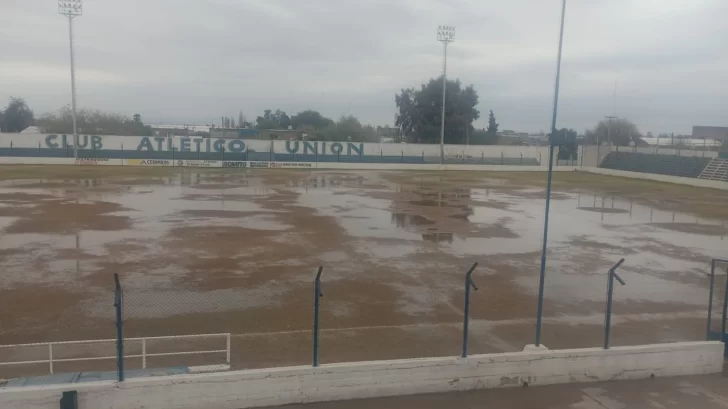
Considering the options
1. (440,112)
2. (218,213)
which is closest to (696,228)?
(218,213)

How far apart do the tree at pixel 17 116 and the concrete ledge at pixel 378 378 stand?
11353 centimetres

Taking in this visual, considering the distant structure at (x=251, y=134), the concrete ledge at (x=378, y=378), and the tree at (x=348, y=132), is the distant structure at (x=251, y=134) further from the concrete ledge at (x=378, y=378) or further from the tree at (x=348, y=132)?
the concrete ledge at (x=378, y=378)

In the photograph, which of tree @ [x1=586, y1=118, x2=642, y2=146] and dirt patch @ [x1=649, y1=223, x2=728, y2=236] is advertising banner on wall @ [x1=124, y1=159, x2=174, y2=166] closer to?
dirt patch @ [x1=649, y1=223, x2=728, y2=236]

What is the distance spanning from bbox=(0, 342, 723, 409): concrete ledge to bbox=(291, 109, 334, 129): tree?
4205 inches

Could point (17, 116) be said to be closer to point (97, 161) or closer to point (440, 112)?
point (97, 161)

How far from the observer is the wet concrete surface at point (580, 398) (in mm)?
7844

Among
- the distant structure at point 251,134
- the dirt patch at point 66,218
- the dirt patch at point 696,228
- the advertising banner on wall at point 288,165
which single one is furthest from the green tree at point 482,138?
the dirt patch at point 66,218

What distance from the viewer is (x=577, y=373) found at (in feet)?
28.5

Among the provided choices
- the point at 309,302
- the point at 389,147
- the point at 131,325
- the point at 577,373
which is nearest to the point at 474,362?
the point at 577,373

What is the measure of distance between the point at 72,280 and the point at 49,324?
10.9ft

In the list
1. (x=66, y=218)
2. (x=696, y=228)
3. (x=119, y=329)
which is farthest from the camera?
(x=696, y=228)

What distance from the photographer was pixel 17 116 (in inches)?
4181

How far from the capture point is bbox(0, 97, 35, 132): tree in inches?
4126

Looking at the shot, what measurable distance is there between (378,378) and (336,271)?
7702 millimetres
